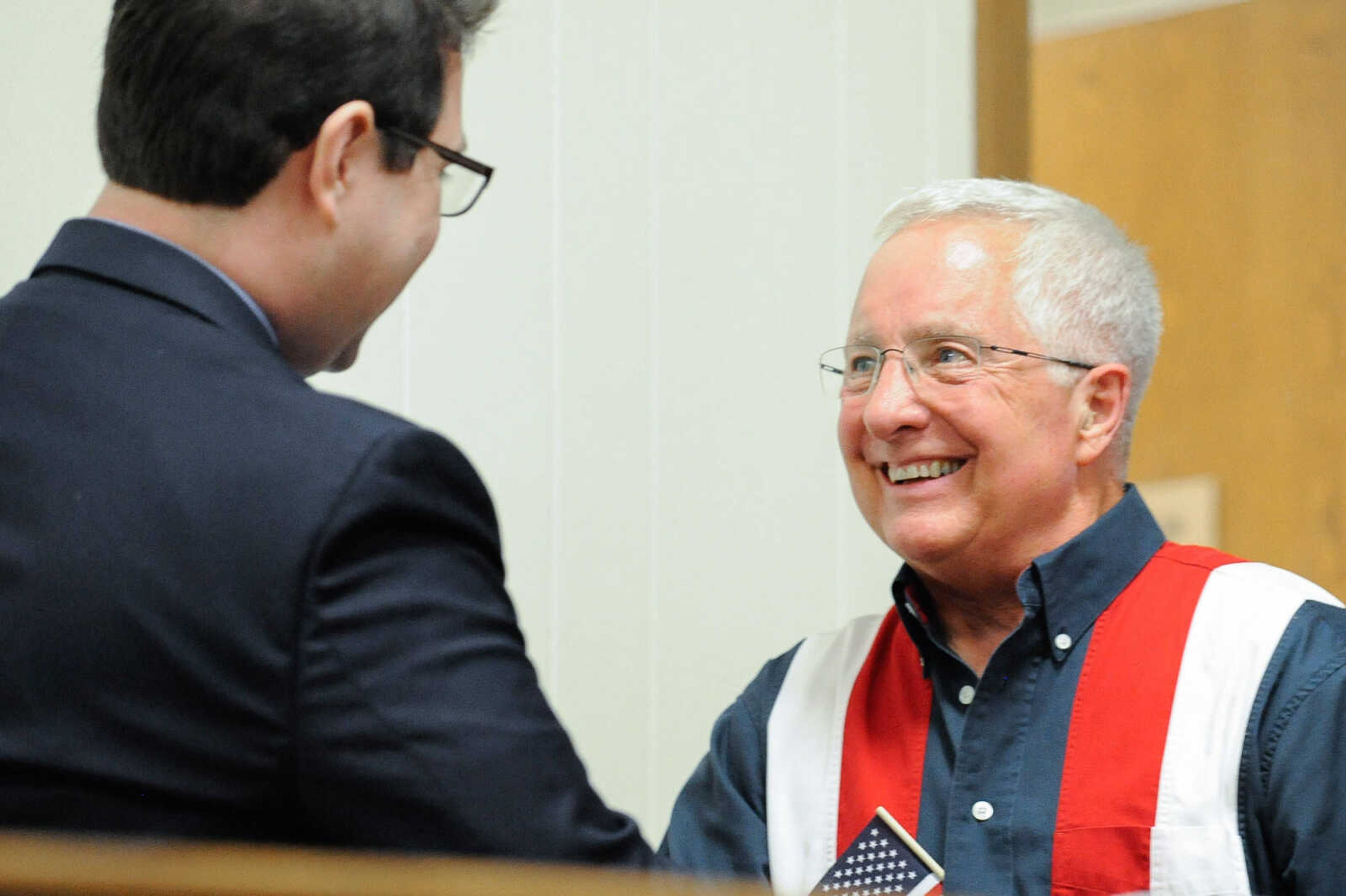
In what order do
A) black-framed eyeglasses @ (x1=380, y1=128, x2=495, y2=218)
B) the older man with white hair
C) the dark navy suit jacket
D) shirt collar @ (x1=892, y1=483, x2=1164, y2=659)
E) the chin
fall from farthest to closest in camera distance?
shirt collar @ (x1=892, y1=483, x2=1164, y2=659), the older man with white hair, the chin, black-framed eyeglasses @ (x1=380, y1=128, x2=495, y2=218), the dark navy suit jacket

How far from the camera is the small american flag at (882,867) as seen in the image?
5.60ft

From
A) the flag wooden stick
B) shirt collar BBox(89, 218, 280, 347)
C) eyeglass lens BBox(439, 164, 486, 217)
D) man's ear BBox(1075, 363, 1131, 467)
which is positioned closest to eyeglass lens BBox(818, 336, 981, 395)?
man's ear BBox(1075, 363, 1131, 467)

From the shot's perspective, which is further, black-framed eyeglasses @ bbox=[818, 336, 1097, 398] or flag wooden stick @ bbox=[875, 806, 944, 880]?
black-framed eyeglasses @ bbox=[818, 336, 1097, 398]

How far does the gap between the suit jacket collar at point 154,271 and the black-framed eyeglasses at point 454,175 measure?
20 cm

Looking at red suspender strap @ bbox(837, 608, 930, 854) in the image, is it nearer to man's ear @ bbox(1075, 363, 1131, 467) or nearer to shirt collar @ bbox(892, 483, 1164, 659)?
shirt collar @ bbox(892, 483, 1164, 659)

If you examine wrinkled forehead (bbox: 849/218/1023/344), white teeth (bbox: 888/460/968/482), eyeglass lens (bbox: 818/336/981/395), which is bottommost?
white teeth (bbox: 888/460/968/482)

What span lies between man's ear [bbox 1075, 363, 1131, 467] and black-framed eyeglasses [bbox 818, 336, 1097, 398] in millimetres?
21

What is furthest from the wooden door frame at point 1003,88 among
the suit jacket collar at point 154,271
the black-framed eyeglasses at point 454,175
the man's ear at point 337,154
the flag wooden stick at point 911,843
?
the suit jacket collar at point 154,271

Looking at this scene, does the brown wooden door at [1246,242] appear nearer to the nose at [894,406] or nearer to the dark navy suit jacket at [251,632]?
the nose at [894,406]

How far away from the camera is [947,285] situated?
1972 millimetres

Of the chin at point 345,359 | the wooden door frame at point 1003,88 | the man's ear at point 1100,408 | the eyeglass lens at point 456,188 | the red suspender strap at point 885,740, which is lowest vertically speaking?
the red suspender strap at point 885,740

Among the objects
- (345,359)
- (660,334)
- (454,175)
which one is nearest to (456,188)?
(454,175)

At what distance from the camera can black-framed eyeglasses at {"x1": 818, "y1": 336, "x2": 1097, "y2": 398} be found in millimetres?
1941

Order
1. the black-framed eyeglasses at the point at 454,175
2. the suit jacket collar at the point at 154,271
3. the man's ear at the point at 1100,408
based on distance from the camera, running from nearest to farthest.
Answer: the suit jacket collar at the point at 154,271 → the black-framed eyeglasses at the point at 454,175 → the man's ear at the point at 1100,408
